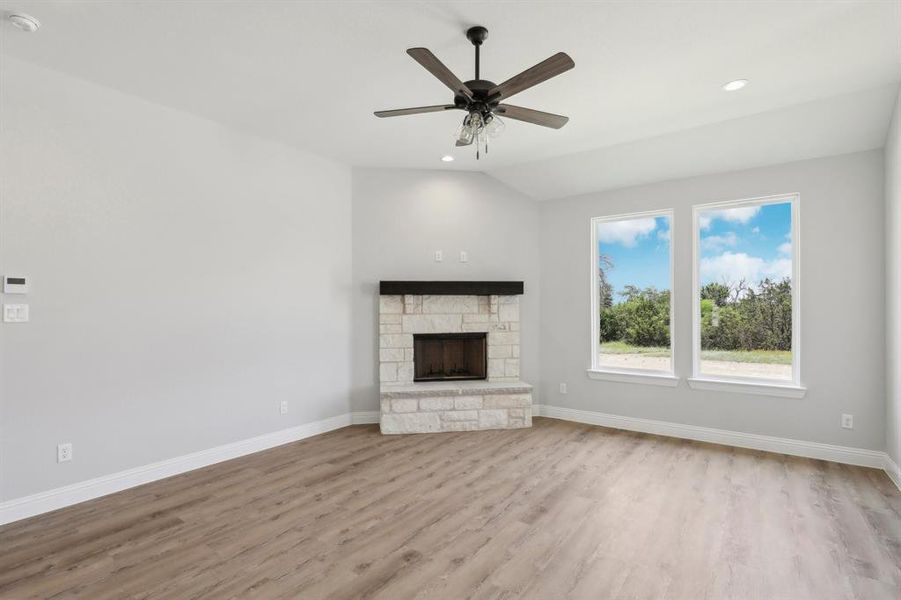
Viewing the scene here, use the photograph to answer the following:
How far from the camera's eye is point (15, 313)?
9.30ft

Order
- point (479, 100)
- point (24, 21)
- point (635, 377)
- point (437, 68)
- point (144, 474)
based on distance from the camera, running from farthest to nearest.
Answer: point (635, 377)
point (144, 474)
point (479, 100)
point (24, 21)
point (437, 68)

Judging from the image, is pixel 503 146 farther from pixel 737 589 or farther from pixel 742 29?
pixel 737 589

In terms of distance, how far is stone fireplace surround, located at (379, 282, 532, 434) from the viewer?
15.5ft

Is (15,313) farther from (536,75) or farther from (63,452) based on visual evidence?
(536,75)

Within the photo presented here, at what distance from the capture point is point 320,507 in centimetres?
300

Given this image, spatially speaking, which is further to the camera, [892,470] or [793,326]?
[793,326]

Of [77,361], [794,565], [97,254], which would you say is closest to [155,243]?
[97,254]

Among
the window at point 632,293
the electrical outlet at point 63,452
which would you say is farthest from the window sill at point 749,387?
the electrical outlet at point 63,452

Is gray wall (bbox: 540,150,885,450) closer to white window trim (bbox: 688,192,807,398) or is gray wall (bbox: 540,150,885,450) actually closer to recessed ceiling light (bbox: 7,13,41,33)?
white window trim (bbox: 688,192,807,398)

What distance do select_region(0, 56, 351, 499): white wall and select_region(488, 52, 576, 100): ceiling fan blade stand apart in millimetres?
2655

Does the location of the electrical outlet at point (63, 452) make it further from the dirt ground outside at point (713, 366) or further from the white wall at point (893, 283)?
the white wall at point (893, 283)

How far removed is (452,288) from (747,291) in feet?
9.46

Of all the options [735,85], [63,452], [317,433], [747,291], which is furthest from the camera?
[317,433]

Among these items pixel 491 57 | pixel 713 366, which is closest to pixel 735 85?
pixel 491 57
